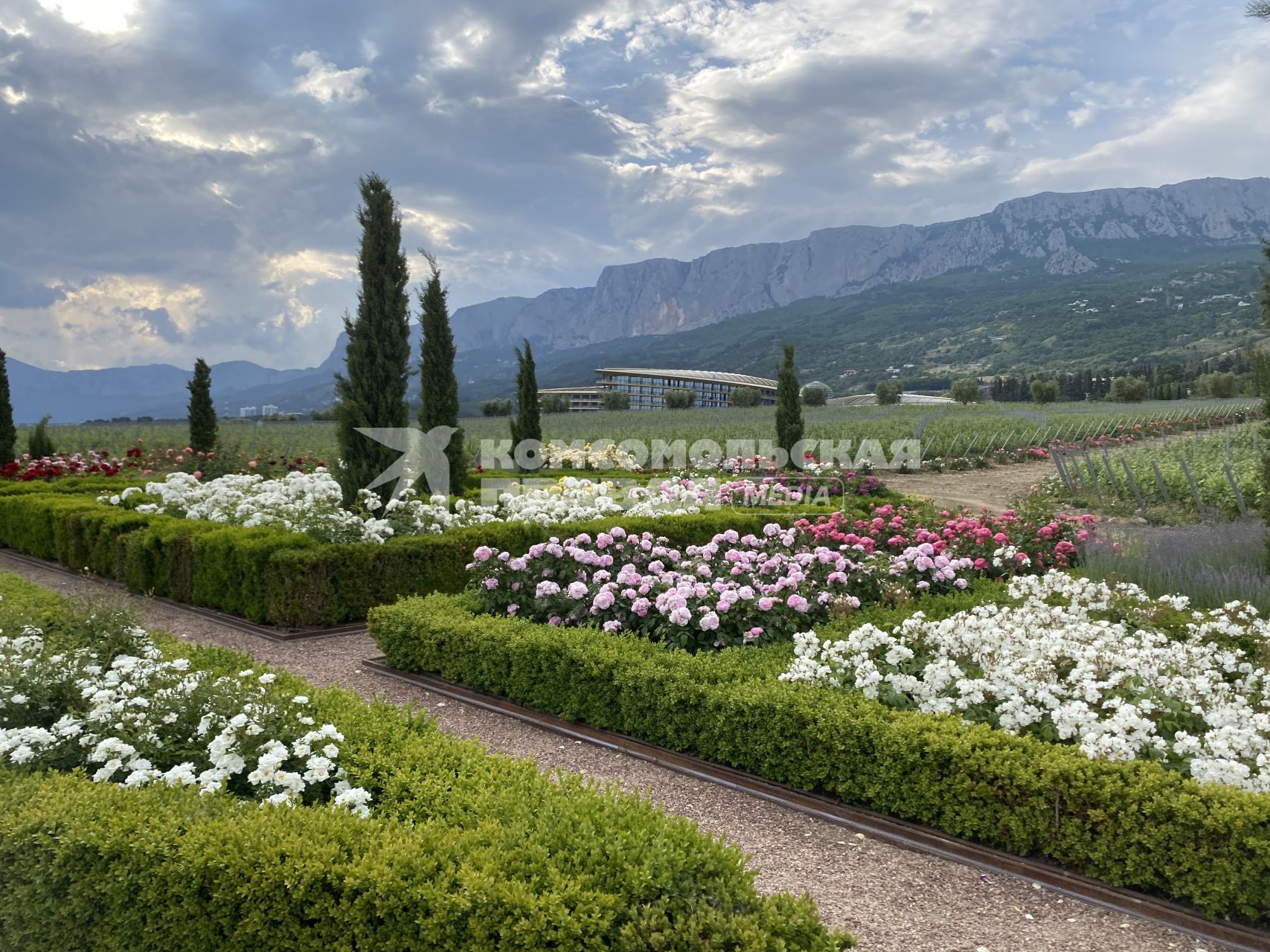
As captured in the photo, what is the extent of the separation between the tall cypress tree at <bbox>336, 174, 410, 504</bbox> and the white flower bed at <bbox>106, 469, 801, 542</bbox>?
0.64 metres

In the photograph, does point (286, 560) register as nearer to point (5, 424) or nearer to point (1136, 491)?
point (1136, 491)

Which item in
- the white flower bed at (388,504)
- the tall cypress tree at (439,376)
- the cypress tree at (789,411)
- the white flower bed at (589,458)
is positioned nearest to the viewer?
the white flower bed at (388,504)

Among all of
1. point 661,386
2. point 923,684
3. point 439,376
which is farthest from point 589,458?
point 661,386

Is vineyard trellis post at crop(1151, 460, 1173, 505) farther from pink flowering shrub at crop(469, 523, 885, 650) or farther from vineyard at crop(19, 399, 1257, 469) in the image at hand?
vineyard at crop(19, 399, 1257, 469)

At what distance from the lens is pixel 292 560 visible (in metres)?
8.09

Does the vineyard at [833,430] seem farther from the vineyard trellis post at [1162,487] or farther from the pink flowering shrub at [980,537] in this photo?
the pink flowering shrub at [980,537]

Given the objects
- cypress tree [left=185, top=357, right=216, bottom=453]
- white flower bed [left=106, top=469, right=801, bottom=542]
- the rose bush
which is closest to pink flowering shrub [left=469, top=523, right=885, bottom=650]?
the rose bush

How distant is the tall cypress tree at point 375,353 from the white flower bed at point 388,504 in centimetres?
64

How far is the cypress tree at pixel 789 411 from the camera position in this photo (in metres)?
18.5

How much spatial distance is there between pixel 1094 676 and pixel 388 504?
7.60m

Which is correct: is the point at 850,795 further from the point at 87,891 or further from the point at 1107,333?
the point at 1107,333

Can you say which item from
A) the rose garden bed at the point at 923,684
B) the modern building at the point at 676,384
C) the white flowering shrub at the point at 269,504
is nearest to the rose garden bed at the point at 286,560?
the white flowering shrub at the point at 269,504

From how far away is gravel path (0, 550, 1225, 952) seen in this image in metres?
3.27

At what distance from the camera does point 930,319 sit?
136750 millimetres
